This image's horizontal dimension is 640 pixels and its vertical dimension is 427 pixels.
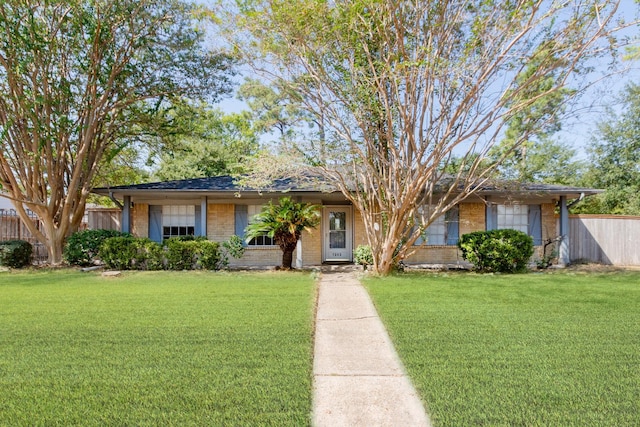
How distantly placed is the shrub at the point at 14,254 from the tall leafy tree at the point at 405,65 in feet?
29.5

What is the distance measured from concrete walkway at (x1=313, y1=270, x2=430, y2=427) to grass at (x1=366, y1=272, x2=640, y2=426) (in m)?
0.15

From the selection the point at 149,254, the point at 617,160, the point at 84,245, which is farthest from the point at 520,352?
the point at 617,160

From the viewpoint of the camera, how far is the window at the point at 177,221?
13.4m

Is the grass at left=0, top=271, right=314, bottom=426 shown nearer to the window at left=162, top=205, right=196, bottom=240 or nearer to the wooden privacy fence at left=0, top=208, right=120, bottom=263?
the window at left=162, top=205, right=196, bottom=240

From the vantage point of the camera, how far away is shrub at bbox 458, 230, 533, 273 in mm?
10617

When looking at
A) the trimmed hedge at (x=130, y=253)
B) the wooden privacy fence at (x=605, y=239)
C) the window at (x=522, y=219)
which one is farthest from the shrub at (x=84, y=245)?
the wooden privacy fence at (x=605, y=239)

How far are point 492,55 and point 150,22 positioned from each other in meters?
9.58

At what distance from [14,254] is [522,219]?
16158 mm

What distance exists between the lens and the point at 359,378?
3539 mm

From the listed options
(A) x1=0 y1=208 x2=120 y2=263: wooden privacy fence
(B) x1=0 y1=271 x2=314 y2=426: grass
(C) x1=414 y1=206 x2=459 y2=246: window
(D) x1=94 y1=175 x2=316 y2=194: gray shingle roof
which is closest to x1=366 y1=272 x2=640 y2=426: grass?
(B) x1=0 y1=271 x2=314 y2=426: grass

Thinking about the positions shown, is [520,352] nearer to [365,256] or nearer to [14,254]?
[365,256]

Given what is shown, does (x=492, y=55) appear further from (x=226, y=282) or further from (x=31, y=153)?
(x=31, y=153)

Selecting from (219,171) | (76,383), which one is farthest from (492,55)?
(219,171)

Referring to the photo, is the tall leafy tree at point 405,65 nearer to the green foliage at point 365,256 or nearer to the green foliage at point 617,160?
the green foliage at point 365,256
